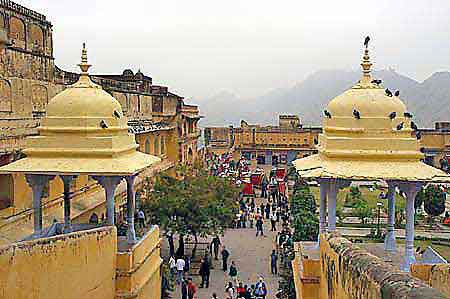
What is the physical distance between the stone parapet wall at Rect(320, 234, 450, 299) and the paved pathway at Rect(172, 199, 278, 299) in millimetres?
8526

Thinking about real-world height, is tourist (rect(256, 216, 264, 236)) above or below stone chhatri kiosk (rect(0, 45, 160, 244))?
below

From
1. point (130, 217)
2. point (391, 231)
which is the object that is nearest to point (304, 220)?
point (391, 231)

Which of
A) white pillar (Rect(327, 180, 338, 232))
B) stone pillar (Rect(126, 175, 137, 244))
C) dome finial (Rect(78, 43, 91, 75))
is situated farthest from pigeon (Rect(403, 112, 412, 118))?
dome finial (Rect(78, 43, 91, 75))

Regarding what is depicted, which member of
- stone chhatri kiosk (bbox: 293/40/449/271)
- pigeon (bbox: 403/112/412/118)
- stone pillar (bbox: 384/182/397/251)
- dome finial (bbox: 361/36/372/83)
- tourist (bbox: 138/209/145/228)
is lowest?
tourist (bbox: 138/209/145/228)

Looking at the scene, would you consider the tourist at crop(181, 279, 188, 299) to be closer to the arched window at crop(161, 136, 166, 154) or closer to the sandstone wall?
the sandstone wall

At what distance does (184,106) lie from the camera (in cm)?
3484

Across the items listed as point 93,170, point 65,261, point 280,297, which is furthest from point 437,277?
point 280,297

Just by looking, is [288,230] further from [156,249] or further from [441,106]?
[441,106]

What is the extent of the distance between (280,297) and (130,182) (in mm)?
4936

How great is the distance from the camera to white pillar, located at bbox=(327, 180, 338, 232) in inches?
334

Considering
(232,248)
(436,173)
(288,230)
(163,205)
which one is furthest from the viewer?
(288,230)

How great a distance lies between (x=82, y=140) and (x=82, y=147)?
0.11m

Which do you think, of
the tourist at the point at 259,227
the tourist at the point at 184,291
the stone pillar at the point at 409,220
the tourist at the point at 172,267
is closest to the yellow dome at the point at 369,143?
the stone pillar at the point at 409,220

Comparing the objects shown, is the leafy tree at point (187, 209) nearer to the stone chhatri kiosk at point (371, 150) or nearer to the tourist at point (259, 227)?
the tourist at point (259, 227)
